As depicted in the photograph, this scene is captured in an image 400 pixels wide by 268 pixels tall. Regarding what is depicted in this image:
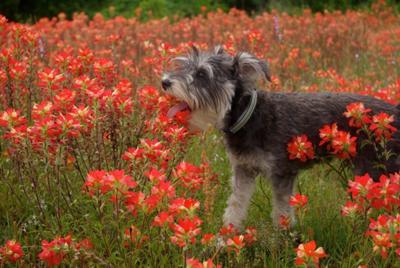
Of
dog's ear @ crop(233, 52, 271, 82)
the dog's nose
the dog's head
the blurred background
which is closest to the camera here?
the dog's nose

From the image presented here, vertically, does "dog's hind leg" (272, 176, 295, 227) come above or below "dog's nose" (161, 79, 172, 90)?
below

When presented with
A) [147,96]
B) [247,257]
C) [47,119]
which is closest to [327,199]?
[247,257]

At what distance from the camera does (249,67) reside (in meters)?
4.23

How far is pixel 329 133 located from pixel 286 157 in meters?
0.98

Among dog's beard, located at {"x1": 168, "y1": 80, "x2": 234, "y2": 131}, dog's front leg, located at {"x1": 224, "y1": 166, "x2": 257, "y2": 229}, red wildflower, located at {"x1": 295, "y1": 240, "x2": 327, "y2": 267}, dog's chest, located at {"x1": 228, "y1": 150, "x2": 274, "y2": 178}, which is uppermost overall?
dog's beard, located at {"x1": 168, "y1": 80, "x2": 234, "y2": 131}

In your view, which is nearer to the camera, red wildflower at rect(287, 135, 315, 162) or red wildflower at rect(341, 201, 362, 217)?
red wildflower at rect(341, 201, 362, 217)

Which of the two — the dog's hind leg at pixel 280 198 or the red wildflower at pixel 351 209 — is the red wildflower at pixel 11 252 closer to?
the red wildflower at pixel 351 209

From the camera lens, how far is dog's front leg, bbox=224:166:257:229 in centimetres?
422

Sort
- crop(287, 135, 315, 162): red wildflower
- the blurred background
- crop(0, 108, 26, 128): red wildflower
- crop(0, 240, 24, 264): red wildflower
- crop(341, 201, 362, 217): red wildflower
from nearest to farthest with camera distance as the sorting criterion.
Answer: crop(341, 201, 362, 217): red wildflower < crop(0, 240, 24, 264): red wildflower < crop(0, 108, 26, 128): red wildflower < crop(287, 135, 315, 162): red wildflower < the blurred background

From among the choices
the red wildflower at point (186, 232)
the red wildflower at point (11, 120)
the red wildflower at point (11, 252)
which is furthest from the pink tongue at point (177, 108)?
the red wildflower at point (186, 232)

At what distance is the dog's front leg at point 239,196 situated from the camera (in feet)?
13.8

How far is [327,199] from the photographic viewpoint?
4.63 meters

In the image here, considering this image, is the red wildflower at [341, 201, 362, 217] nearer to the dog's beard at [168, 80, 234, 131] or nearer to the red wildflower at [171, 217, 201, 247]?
the red wildflower at [171, 217, 201, 247]

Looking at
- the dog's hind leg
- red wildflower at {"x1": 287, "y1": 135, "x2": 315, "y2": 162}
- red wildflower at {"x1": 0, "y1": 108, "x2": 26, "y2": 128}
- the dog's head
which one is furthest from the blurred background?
red wildflower at {"x1": 0, "y1": 108, "x2": 26, "y2": 128}
